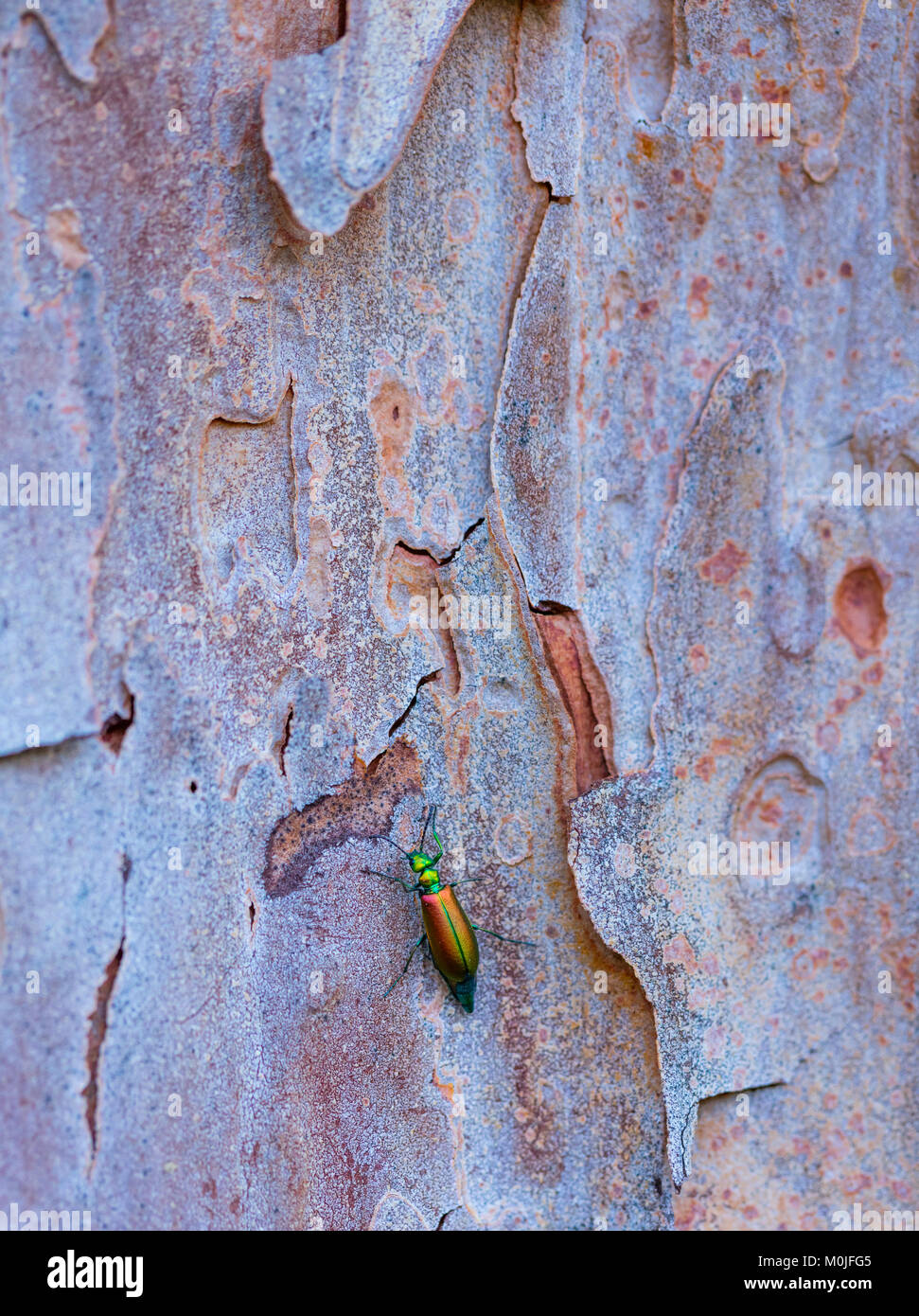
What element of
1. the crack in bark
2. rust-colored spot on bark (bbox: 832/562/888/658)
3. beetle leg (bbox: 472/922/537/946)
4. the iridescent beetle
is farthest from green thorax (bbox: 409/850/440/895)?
rust-colored spot on bark (bbox: 832/562/888/658)

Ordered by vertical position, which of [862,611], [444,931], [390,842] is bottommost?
[444,931]

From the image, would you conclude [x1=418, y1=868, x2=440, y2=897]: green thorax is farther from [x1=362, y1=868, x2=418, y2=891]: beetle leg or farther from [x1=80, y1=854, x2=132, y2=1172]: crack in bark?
[x1=80, y1=854, x2=132, y2=1172]: crack in bark

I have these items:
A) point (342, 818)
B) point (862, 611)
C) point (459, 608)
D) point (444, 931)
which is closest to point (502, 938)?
point (444, 931)

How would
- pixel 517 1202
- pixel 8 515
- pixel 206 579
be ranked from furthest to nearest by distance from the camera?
pixel 517 1202
pixel 206 579
pixel 8 515

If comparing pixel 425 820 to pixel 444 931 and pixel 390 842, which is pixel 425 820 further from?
pixel 444 931

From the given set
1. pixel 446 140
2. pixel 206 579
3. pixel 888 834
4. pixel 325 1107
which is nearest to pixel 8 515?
pixel 206 579

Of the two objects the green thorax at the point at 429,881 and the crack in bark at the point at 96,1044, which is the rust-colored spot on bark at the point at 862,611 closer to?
the green thorax at the point at 429,881

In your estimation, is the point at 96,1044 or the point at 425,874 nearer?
the point at 96,1044

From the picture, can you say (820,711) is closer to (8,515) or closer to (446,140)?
(446,140)
